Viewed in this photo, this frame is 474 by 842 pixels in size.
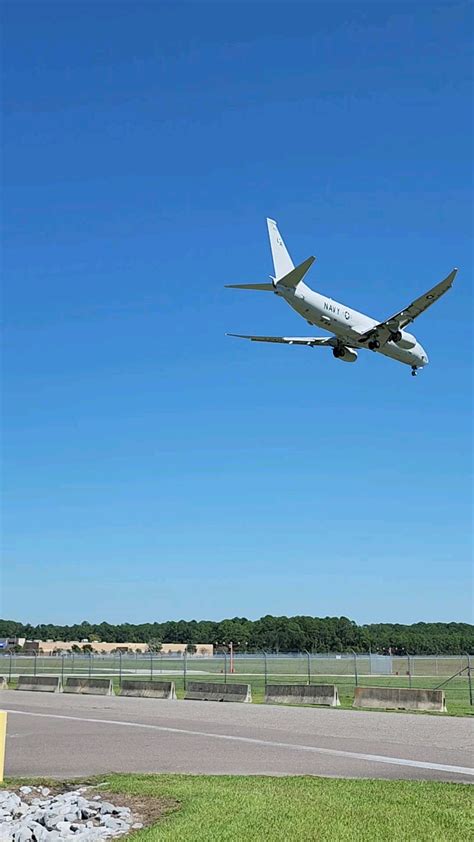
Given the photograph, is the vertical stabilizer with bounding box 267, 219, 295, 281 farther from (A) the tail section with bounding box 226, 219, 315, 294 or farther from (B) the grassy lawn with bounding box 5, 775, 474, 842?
(B) the grassy lawn with bounding box 5, 775, 474, 842

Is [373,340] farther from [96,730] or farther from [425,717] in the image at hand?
[96,730]

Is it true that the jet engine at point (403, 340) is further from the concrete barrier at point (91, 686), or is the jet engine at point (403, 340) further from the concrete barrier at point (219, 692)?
the concrete barrier at point (91, 686)

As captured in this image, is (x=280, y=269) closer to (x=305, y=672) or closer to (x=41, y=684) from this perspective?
(x=41, y=684)

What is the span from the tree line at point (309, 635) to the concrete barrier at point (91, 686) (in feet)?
322

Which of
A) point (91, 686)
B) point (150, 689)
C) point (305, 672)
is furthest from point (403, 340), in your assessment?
point (305, 672)

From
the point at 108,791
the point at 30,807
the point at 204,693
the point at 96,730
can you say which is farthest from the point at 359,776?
the point at 204,693

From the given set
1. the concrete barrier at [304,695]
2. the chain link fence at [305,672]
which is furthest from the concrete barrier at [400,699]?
the chain link fence at [305,672]

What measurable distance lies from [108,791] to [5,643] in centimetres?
13645

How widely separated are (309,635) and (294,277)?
427 ft

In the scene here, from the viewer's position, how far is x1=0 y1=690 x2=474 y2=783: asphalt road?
591 inches

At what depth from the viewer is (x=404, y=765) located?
50.3 ft

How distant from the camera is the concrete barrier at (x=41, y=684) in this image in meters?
→ 40.6

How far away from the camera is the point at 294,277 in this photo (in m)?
33.9

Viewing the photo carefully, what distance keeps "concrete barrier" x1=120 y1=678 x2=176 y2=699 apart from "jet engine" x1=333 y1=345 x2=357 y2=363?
538 inches
